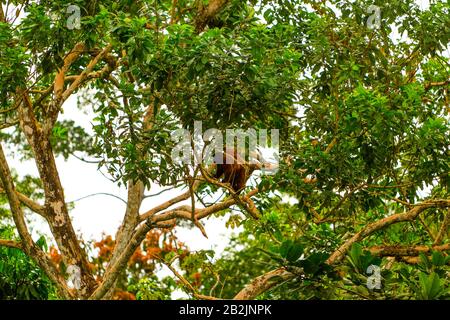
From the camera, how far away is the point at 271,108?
782cm

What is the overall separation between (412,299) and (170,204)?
5.36 meters

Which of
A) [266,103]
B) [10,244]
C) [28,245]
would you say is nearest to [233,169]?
[266,103]

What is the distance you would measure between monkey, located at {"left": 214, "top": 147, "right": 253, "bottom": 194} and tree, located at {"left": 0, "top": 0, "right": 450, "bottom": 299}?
171 mm

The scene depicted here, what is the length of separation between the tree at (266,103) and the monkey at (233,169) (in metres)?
0.17

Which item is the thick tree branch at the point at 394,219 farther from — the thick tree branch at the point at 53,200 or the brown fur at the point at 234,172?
the thick tree branch at the point at 53,200

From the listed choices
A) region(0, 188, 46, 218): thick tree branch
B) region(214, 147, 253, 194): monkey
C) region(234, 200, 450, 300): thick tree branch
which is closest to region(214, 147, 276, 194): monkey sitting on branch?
region(214, 147, 253, 194): monkey

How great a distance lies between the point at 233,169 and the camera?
8.95 m

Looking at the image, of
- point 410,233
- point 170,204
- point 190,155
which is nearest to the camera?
point 190,155

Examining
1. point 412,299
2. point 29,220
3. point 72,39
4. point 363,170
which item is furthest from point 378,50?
point 29,220

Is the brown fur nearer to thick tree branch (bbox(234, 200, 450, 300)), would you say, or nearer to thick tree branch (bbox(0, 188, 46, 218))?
thick tree branch (bbox(234, 200, 450, 300))

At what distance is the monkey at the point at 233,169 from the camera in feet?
28.4

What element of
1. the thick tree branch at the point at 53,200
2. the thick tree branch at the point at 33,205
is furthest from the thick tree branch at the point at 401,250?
the thick tree branch at the point at 33,205

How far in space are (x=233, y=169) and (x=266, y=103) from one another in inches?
56.2
